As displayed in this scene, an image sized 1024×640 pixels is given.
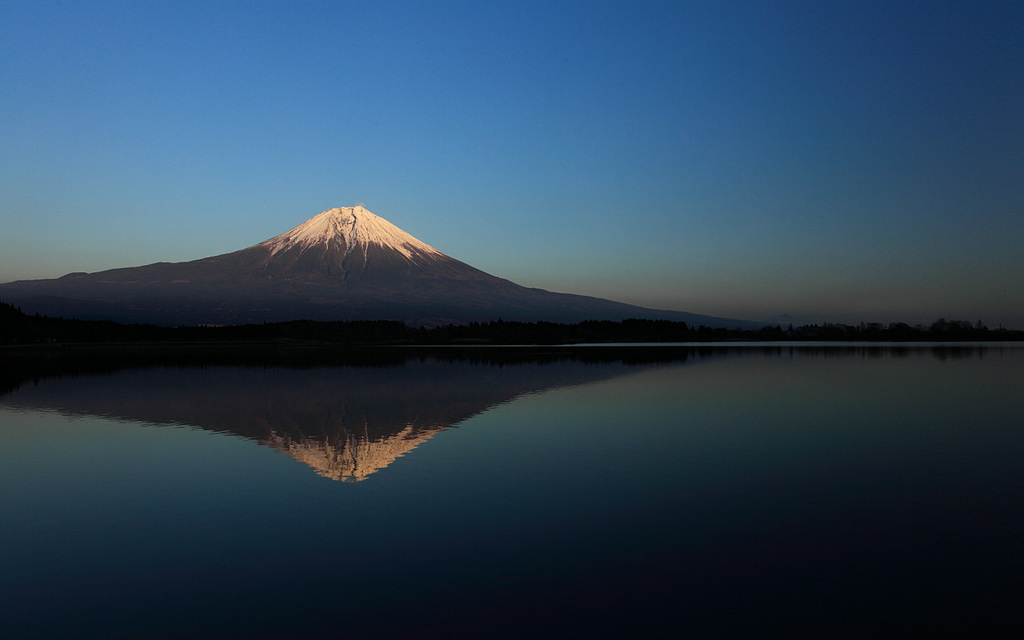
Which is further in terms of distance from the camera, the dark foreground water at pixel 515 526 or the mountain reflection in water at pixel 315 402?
the mountain reflection in water at pixel 315 402

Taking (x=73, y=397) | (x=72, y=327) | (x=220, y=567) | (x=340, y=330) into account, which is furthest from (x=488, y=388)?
(x=72, y=327)

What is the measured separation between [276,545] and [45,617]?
3.14 m

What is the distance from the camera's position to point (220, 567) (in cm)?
968

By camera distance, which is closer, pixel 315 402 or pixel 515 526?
pixel 515 526

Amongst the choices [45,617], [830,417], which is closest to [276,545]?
[45,617]

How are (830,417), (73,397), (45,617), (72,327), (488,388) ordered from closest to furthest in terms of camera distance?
(45,617) < (830,417) < (73,397) < (488,388) < (72,327)

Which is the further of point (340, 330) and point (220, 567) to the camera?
point (340, 330)

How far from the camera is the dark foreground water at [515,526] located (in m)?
7.99

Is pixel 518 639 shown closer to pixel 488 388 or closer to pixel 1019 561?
pixel 1019 561

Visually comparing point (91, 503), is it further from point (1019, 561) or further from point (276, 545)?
point (1019, 561)

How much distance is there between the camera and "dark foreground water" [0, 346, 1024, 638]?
7.99m

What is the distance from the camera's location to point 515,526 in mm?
11398

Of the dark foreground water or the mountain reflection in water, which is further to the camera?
the mountain reflection in water

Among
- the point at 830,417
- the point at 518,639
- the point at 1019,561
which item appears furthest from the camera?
Answer: the point at 830,417
